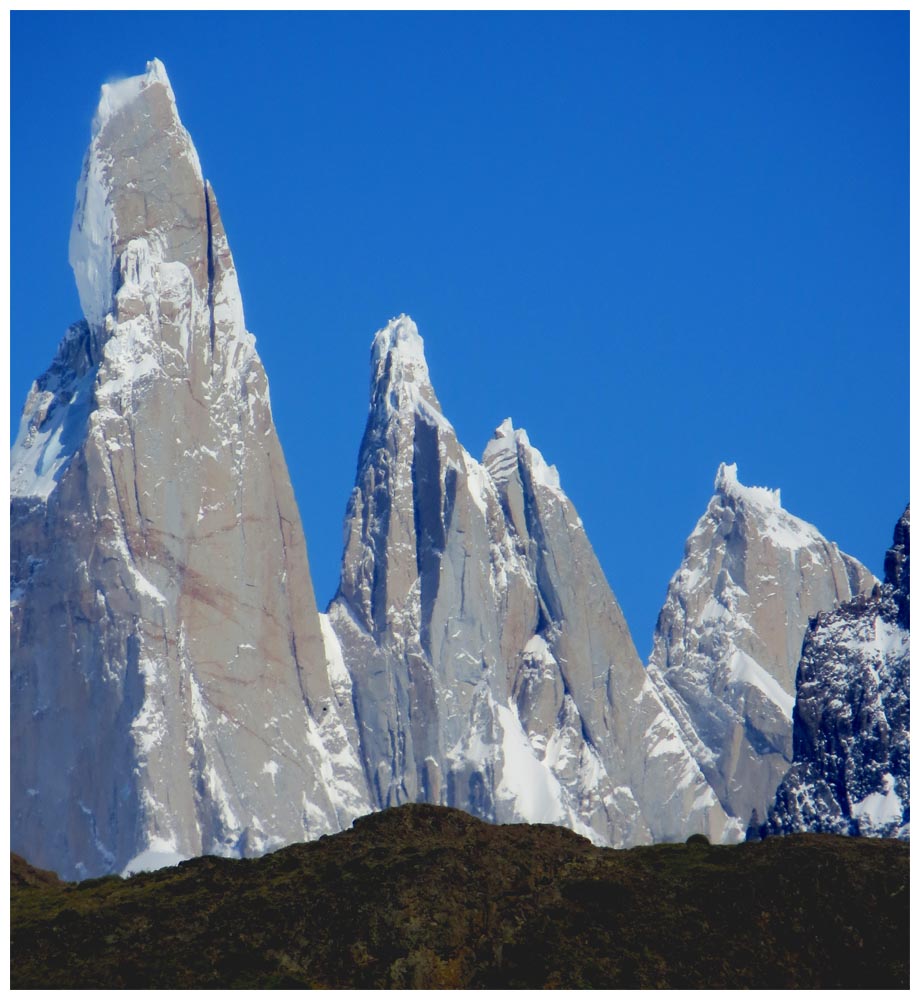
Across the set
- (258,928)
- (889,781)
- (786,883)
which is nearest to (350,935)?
(258,928)

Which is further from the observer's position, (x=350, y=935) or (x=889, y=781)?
(x=889, y=781)

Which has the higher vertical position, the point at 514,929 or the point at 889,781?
the point at 889,781

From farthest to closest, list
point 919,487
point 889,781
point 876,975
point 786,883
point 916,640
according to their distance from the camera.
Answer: point 889,781 < point 916,640 < point 786,883 < point 876,975 < point 919,487

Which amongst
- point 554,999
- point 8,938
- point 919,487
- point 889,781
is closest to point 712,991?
point 554,999

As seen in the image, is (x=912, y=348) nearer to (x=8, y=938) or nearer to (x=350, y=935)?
(x=350, y=935)

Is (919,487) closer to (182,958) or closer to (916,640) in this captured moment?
(916,640)

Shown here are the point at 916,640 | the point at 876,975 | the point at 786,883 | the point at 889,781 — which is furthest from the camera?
the point at 889,781

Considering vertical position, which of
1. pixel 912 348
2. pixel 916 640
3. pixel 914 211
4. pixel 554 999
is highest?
pixel 914 211
